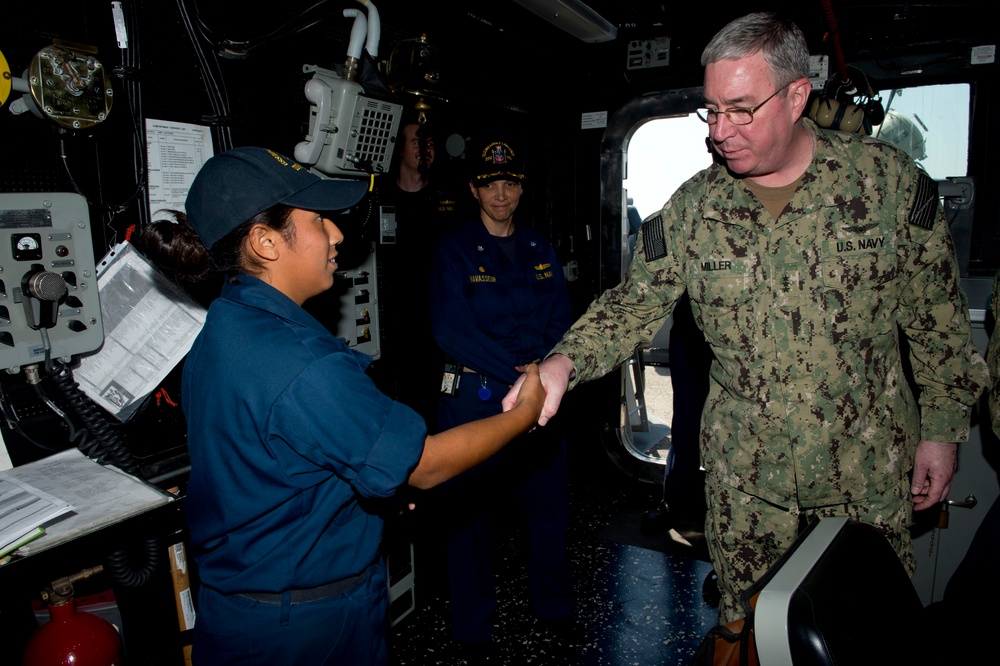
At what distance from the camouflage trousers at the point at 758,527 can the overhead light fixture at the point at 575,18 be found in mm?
2610

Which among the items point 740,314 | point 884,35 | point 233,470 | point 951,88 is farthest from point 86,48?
point 951,88

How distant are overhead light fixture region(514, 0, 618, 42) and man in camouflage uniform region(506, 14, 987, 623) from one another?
1819 mm

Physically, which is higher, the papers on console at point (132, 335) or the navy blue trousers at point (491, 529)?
the papers on console at point (132, 335)

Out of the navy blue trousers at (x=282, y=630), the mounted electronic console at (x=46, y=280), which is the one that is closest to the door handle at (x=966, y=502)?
the navy blue trousers at (x=282, y=630)

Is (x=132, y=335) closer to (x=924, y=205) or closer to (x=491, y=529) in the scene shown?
(x=491, y=529)

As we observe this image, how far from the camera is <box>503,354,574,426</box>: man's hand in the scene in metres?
1.91

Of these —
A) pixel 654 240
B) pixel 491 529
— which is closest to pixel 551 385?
pixel 654 240

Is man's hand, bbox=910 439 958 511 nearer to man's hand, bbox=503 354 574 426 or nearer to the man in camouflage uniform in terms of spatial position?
the man in camouflage uniform

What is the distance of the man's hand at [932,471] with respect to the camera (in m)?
1.84

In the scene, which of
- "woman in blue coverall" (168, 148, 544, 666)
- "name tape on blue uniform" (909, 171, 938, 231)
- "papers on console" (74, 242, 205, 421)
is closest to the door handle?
"name tape on blue uniform" (909, 171, 938, 231)

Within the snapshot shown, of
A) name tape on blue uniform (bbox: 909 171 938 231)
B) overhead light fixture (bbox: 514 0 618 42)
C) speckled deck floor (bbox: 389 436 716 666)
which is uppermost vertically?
overhead light fixture (bbox: 514 0 618 42)

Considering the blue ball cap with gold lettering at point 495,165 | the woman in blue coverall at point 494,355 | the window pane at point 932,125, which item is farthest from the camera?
the window pane at point 932,125

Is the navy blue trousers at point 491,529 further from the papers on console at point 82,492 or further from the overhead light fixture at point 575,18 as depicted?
the overhead light fixture at point 575,18

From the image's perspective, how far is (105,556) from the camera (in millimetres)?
1909
